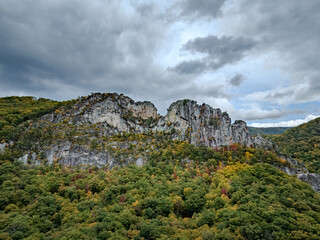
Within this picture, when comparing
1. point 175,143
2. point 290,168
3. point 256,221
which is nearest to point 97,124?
point 175,143

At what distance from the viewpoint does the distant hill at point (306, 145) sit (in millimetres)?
104125

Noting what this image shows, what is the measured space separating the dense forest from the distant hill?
45.0 meters

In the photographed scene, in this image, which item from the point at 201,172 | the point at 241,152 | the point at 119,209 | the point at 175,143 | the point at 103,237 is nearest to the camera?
the point at 103,237

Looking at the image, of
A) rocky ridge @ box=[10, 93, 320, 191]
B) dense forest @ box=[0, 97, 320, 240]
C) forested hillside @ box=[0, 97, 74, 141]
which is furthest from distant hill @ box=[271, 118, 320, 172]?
forested hillside @ box=[0, 97, 74, 141]

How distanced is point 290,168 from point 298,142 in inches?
2874

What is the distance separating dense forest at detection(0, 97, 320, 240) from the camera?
36219mm

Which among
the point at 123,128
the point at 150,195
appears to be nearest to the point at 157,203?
the point at 150,195

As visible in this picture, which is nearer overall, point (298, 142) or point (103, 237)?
point (103, 237)

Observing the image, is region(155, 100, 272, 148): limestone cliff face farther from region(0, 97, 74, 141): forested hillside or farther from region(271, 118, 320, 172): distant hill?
region(0, 97, 74, 141): forested hillside

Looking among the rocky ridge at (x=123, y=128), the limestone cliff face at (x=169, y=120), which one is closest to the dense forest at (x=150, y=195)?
the rocky ridge at (x=123, y=128)

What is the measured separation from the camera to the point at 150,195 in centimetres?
5228

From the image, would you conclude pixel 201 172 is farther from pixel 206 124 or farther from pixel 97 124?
pixel 97 124

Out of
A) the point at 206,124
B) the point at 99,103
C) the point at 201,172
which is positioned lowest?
the point at 201,172

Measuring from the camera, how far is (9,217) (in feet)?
126
